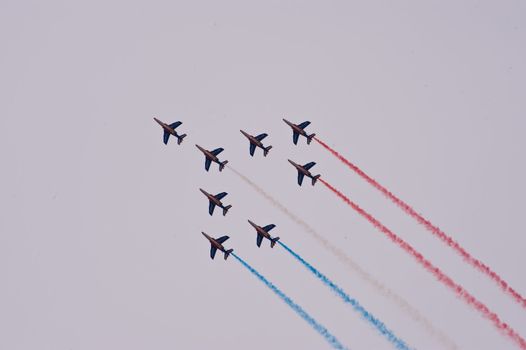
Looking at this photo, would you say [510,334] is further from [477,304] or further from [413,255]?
[413,255]

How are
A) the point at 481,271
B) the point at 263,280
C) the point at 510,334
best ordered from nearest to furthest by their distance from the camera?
the point at 510,334 → the point at 481,271 → the point at 263,280

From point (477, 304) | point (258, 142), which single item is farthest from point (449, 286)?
point (258, 142)

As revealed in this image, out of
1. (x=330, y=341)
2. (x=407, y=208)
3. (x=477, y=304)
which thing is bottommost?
(x=330, y=341)

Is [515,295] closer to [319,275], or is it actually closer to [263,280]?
[319,275]

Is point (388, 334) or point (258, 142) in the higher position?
point (258, 142)

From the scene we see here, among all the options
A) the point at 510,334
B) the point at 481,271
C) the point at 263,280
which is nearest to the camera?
the point at 510,334

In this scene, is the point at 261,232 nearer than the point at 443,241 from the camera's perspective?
No

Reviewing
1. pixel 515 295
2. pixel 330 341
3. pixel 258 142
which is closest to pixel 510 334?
pixel 515 295

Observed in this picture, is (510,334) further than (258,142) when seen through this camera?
No

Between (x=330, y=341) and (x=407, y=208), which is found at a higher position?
(x=407, y=208)
